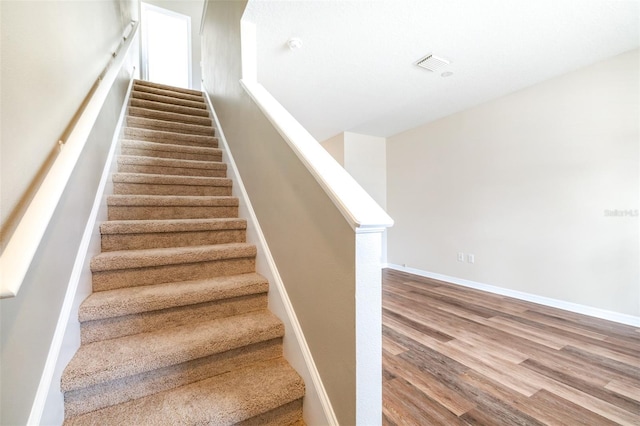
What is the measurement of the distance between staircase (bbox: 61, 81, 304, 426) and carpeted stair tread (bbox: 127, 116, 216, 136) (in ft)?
2.47

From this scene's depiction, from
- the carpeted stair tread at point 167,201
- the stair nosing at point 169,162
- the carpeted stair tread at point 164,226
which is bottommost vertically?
the carpeted stair tread at point 164,226

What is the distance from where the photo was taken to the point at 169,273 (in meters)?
1.54

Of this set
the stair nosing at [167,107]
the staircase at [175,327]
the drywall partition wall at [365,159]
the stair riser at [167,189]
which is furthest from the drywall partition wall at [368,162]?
the staircase at [175,327]

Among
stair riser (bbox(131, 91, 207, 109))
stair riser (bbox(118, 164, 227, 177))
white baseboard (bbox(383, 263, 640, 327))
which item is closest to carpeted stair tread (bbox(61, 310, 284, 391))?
stair riser (bbox(118, 164, 227, 177))

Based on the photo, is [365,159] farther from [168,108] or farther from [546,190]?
[168,108]

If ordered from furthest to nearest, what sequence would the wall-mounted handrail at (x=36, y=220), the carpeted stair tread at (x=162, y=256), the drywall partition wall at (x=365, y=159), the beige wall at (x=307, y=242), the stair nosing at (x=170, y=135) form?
the drywall partition wall at (x=365, y=159)
the stair nosing at (x=170, y=135)
the carpeted stair tread at (x=162, y=256)
the beige wall at (x=307, y=242)
the wall-mounted handrail at (x=36, y=220)

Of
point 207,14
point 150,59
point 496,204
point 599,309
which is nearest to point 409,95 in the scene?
point 496,204

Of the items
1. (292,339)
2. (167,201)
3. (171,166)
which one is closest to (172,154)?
(171,166)

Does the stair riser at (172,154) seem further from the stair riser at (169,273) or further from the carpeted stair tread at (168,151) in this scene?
the stair riser at (169,273)

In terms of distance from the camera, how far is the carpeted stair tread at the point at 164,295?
3.99ft

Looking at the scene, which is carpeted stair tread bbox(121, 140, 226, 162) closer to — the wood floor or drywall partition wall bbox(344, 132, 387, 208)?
the wood floor

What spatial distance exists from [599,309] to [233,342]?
3.47 meters

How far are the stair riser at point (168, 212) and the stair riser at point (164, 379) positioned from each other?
3.67 feet

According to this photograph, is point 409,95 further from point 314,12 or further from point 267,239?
point 267,239
